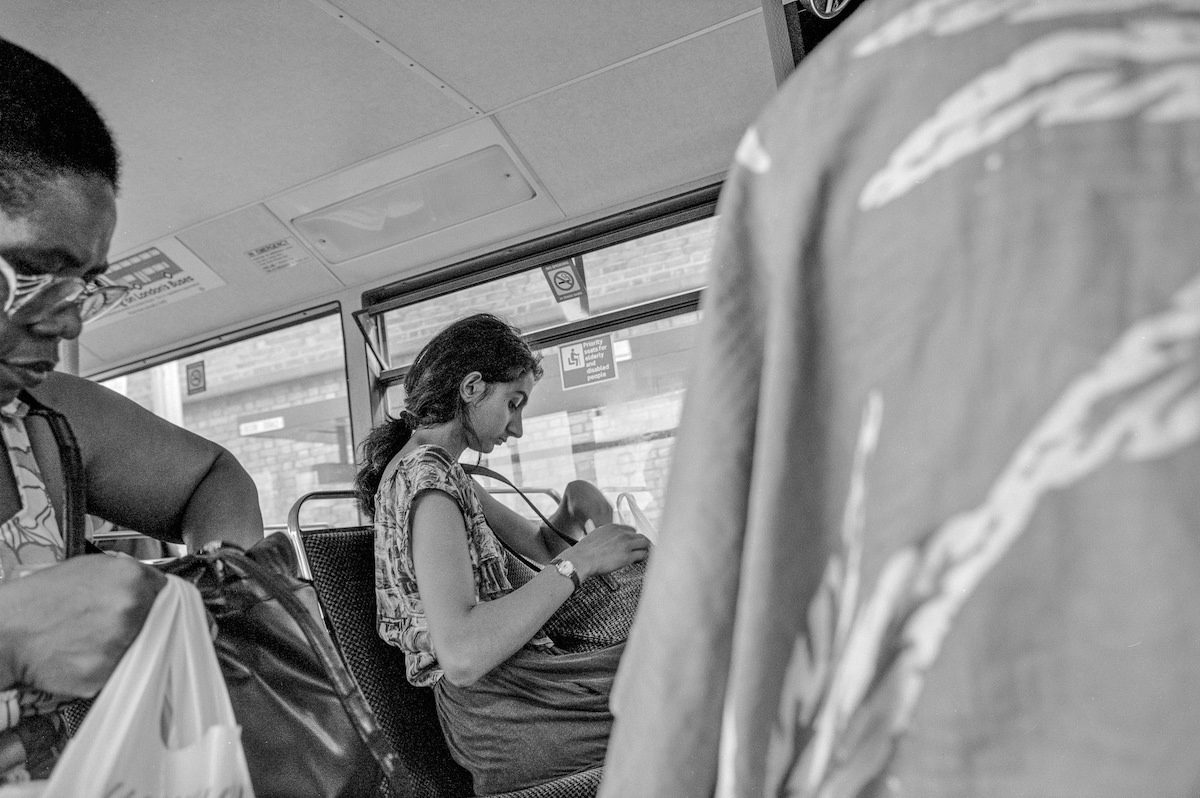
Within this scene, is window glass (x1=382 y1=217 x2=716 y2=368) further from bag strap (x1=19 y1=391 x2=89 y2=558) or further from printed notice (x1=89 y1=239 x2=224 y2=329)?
bag strap (x1=19 y1=391 x2=89 y2=558)

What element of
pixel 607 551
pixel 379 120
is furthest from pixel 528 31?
pixel 607 551

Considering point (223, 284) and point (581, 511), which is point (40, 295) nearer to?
point (581, 511)

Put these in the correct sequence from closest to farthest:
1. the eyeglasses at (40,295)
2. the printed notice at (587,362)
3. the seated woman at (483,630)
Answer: the eyeglasses at (40,295), the seated woman at (483,630), the printed notice at (587,362)

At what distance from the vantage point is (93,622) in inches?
33.4

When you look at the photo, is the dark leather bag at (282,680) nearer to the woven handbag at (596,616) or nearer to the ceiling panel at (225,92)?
the woven handbag at (596,616)

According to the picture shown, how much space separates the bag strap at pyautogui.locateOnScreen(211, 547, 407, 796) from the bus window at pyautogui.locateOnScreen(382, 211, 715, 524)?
93.6 inches

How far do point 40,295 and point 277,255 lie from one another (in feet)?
10.0

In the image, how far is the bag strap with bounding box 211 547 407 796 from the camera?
1.06 meters

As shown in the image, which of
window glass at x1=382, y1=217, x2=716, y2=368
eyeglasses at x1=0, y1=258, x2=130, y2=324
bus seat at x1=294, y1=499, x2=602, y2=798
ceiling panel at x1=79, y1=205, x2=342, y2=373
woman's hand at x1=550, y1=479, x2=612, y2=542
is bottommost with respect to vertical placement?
bus seat at x1=294, y1=499, x2=602, y2=798

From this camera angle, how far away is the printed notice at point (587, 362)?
143 inches

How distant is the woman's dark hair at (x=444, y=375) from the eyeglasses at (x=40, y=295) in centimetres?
107

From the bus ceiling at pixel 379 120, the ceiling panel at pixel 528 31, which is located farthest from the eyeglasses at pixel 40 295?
the ceiling panel at pixel 528 31

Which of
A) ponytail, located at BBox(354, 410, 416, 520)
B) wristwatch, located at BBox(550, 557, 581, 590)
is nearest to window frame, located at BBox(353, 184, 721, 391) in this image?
ponytail, located at BBox(354, 410, 416, 520)

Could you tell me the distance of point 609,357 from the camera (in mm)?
3643
